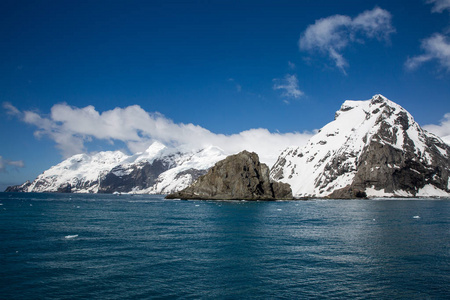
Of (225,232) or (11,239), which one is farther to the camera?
(225,232)

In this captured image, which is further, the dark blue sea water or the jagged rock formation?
the jagged rock formation

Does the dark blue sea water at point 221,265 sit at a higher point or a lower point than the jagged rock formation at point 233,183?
lower

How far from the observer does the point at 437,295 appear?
23953mm

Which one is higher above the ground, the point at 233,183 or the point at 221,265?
the point at 233,183

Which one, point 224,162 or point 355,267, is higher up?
point 224,162

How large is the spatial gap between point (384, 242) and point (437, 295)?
2167 cm

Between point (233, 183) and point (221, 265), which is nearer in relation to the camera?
point (221, 265)

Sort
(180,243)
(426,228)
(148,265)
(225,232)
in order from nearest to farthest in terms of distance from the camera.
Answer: (148,265)
(180,243)
(225,232)
(426,228)

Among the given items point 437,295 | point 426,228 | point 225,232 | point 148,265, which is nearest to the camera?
point 437,295

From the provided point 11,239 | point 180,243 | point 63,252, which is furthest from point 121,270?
point 11,239

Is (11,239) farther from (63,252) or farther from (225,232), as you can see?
(225,232)

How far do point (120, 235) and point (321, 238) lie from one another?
30259 mm

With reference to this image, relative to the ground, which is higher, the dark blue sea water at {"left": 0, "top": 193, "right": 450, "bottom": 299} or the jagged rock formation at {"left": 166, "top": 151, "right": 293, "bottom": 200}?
the jagged rock formation at {"left": 166, "top": 151, "right": 293, "bottom": 200}

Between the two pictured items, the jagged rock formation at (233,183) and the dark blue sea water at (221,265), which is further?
the jagged rock formation at (233,183)
